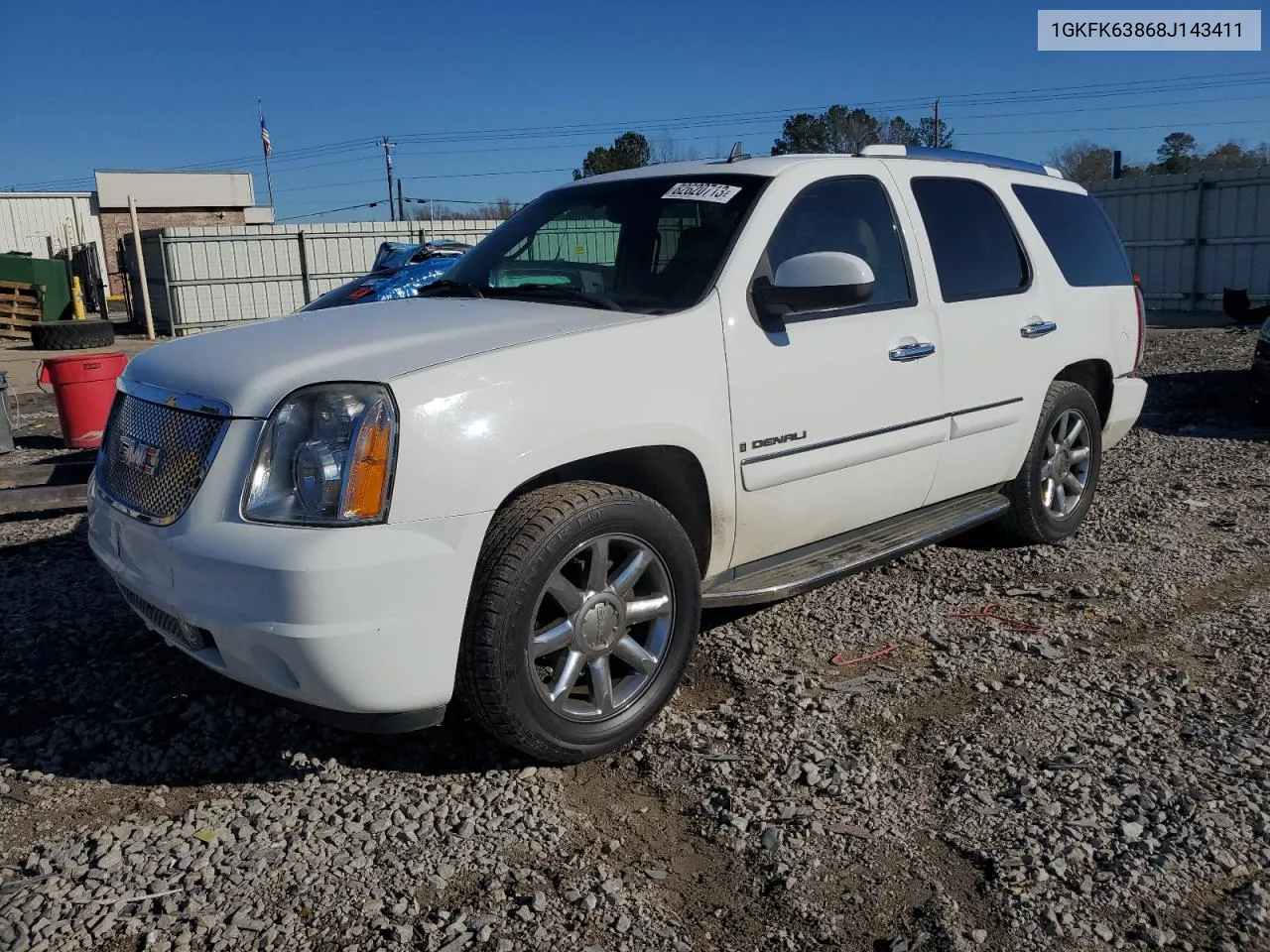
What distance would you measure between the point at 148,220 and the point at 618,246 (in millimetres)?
36836

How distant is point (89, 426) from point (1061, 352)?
24.6 ft

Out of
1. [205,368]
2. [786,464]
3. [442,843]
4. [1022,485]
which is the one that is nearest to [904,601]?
[1022,485]

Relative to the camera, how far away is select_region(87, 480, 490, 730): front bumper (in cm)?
273

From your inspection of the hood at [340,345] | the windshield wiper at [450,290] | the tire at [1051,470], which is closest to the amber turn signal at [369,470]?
the hood at [340,345]

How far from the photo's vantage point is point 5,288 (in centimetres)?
2347

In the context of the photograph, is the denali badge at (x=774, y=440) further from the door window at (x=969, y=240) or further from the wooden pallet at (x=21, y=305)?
the wooden pallet at (x=21, y=305)

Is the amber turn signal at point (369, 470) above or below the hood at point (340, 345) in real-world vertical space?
A: below

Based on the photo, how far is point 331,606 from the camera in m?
2.73

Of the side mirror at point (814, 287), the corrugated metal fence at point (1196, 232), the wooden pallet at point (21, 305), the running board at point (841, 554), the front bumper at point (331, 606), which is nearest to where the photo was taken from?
the front bumper at point (331, 606)

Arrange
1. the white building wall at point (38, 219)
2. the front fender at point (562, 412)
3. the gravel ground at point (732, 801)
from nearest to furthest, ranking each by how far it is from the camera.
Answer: the gravel ground at point (732, 801) → the front fender at point (562, 412) → the white building wall at point (38, 219)

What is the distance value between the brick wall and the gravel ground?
35.8 metres

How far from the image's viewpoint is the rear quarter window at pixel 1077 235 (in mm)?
5270

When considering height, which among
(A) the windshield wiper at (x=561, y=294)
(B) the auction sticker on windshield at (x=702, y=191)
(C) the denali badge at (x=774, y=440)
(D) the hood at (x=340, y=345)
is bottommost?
(C) the denali badge at (x=774, y=440)

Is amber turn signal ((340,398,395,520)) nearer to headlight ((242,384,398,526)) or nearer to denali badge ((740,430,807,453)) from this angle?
headlight ((242,384,398,526))
